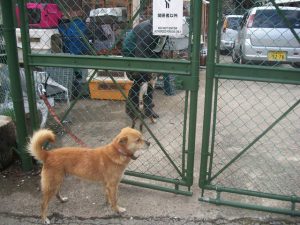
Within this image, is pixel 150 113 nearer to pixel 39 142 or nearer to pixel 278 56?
pixel 278 56

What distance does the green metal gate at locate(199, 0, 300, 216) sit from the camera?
3.05 m

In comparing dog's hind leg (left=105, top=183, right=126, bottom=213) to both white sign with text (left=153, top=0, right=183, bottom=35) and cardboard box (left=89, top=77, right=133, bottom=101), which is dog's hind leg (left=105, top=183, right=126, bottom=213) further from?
cardboard box (left=89, top=77, right=133, bottom=101)

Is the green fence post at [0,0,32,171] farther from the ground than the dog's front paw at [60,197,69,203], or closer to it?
farther from the ground

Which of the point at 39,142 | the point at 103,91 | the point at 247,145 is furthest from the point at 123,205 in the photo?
the point at 103,91

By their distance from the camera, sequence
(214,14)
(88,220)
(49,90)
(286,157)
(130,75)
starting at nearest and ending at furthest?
(214,14)
(88,220)
(286,157)
(130,75)
(49,90)

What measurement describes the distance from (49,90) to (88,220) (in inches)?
155

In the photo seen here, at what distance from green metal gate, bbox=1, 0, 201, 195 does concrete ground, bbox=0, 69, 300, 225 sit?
0.51ft

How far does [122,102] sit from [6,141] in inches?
142

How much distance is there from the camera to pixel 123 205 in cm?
357

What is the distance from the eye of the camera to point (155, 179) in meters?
3.70

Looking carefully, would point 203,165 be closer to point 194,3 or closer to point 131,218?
point 131,218

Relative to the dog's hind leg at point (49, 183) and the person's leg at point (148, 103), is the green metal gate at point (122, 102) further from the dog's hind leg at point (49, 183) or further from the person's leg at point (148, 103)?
the dog's hind leg at point (49, 183)

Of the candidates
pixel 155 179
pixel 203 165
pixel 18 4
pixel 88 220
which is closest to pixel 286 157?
pixel 203 165

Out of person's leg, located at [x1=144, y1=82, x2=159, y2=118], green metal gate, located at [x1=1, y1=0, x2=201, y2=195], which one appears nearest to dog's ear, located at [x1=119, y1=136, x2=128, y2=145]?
green metal gate, located at [x1=1, y1=0, x2=201, y2=195]
